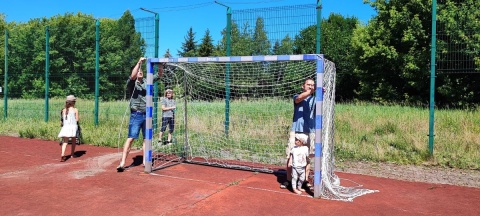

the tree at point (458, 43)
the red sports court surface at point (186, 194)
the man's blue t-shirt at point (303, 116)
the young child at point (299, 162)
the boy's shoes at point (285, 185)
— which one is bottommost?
the red sports court surface at point (186, 194)

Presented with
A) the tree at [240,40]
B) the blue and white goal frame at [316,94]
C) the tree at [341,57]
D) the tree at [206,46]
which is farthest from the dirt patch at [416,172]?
the tree at [206,46]

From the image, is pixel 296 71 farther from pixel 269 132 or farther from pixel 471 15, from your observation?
pixel 471 15

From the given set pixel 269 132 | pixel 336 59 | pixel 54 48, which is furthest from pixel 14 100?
pixel 336 59

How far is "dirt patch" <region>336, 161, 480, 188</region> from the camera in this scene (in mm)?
6809

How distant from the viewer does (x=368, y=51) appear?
2984 centimetres

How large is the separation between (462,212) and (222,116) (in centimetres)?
589

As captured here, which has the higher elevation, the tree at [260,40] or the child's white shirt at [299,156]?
the tree at [260,40]

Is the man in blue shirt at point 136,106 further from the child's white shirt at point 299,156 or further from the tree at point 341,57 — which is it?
the tree at point 341,57

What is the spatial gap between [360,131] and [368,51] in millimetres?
20439

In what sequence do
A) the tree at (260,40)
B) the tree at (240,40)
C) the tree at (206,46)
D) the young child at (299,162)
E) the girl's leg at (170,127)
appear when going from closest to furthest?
the young child at (299,162), the girl's leg at (170,127), the tree at (260,40), the tree at (240,40), the tree at (206,46)

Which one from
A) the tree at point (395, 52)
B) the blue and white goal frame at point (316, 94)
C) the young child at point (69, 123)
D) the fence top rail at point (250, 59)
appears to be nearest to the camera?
the blue and white goal frame at point (316, 94)

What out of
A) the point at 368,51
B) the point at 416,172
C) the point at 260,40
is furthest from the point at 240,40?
the point at 368,51

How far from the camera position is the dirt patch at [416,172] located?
6.81m

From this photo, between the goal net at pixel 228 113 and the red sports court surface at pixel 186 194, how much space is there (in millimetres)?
1111
